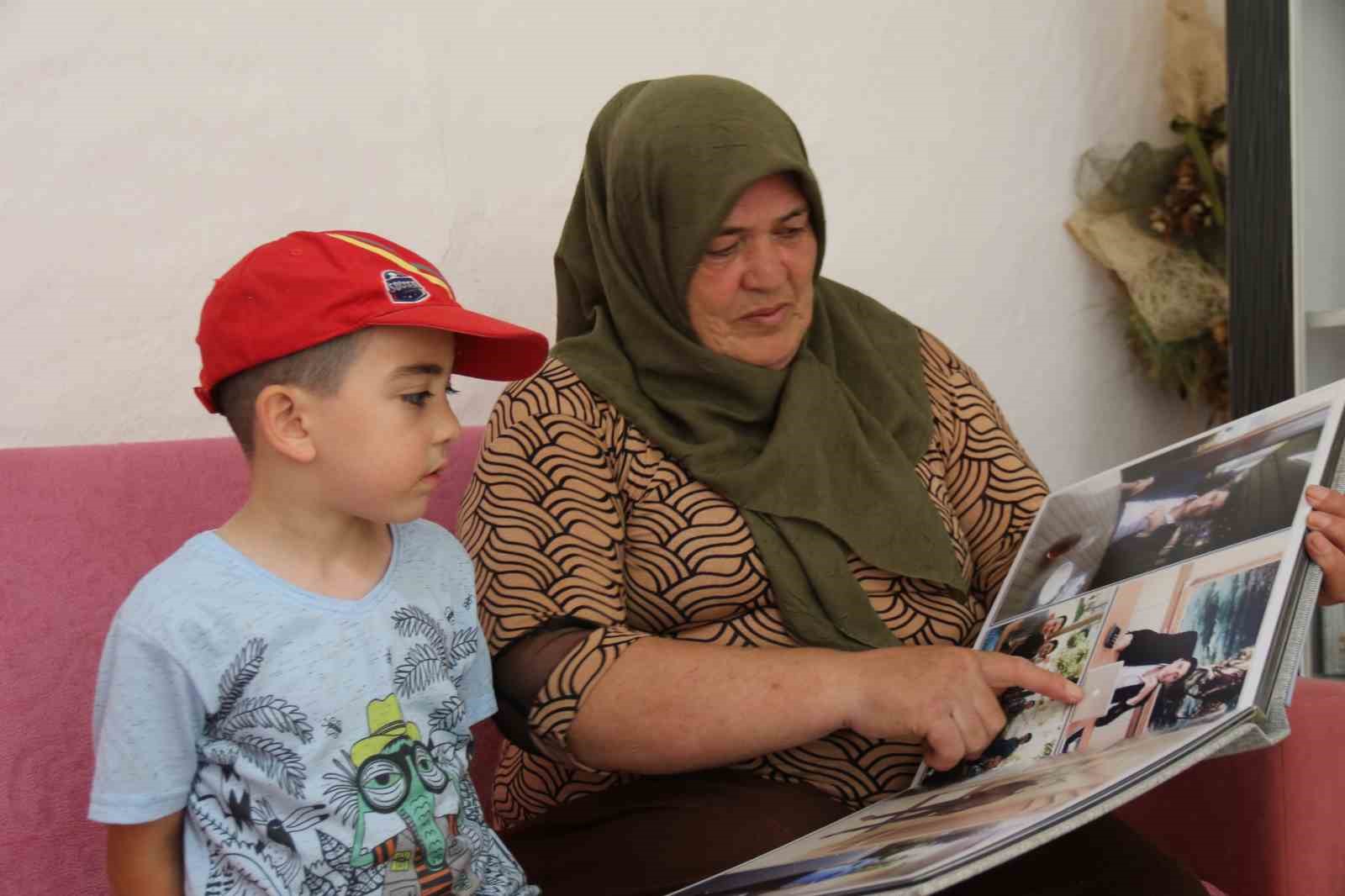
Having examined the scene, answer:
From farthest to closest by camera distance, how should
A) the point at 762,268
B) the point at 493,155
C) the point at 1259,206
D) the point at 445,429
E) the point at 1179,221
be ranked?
the point at 1179,221 → the point at 1259,206 → the point at 493,155 → the point at 762,268 → the point at 445,429

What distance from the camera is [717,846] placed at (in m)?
1.18

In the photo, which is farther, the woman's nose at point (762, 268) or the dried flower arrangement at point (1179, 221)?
the dried flower arrangement at point (1179, 221)

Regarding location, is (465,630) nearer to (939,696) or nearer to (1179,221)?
(939,696)

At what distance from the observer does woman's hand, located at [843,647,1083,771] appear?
3.68 feet

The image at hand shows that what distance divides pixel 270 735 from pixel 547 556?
1.16 feet

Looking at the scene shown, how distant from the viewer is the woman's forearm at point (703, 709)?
1.15m

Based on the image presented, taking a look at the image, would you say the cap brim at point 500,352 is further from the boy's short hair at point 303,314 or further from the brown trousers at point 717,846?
the brown trousers at point 717,846

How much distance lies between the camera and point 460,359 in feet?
3.91

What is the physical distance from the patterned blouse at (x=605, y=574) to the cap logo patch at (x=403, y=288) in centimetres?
29

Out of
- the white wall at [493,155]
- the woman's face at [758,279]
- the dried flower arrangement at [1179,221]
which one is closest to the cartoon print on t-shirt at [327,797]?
the woman's face at [758,279]

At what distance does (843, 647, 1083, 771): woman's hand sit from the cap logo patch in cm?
49

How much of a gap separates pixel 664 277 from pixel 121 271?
0.60 meters

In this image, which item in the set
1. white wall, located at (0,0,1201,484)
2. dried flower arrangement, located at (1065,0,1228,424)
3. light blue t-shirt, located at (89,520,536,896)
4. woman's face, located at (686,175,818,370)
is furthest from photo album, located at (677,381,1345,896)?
dried flower arrangement, located at (1065,0,1228,424)

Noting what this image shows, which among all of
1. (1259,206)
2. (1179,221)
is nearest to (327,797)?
(1259,206)
